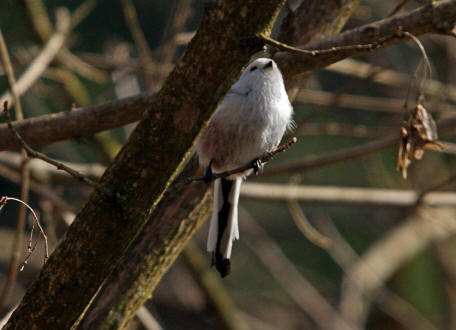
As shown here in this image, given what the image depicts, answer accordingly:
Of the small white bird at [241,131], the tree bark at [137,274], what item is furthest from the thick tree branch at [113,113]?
the tree bark at [137,274]

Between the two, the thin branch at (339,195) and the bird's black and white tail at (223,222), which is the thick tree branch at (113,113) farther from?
the thin branch at (339,195)

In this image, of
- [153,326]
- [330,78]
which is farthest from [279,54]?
[330,78]

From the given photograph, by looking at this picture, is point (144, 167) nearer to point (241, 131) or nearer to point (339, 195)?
point (241, 131)

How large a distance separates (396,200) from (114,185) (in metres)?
2.38

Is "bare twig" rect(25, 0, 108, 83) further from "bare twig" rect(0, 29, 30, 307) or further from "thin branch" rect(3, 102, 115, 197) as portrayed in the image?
"thin branch" rect(3, 102, 115, 197)

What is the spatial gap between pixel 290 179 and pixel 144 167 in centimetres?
218

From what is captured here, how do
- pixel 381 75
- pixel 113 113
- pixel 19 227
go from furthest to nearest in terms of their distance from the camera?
1. pixel 381 75
2. pixel 19 227
3. pixel 113 113

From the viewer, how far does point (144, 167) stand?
170cm

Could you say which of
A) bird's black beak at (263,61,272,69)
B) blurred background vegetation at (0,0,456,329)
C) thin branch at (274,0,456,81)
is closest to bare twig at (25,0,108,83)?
blurred background vegetation at (0,0,456,329)

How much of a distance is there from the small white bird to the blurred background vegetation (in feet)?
1.91

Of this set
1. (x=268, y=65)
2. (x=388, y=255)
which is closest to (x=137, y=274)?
(x=268, y=65)

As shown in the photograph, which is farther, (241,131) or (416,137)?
(241,131)

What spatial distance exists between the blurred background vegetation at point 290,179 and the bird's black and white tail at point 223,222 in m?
0.60

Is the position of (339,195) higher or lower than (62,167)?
higher
